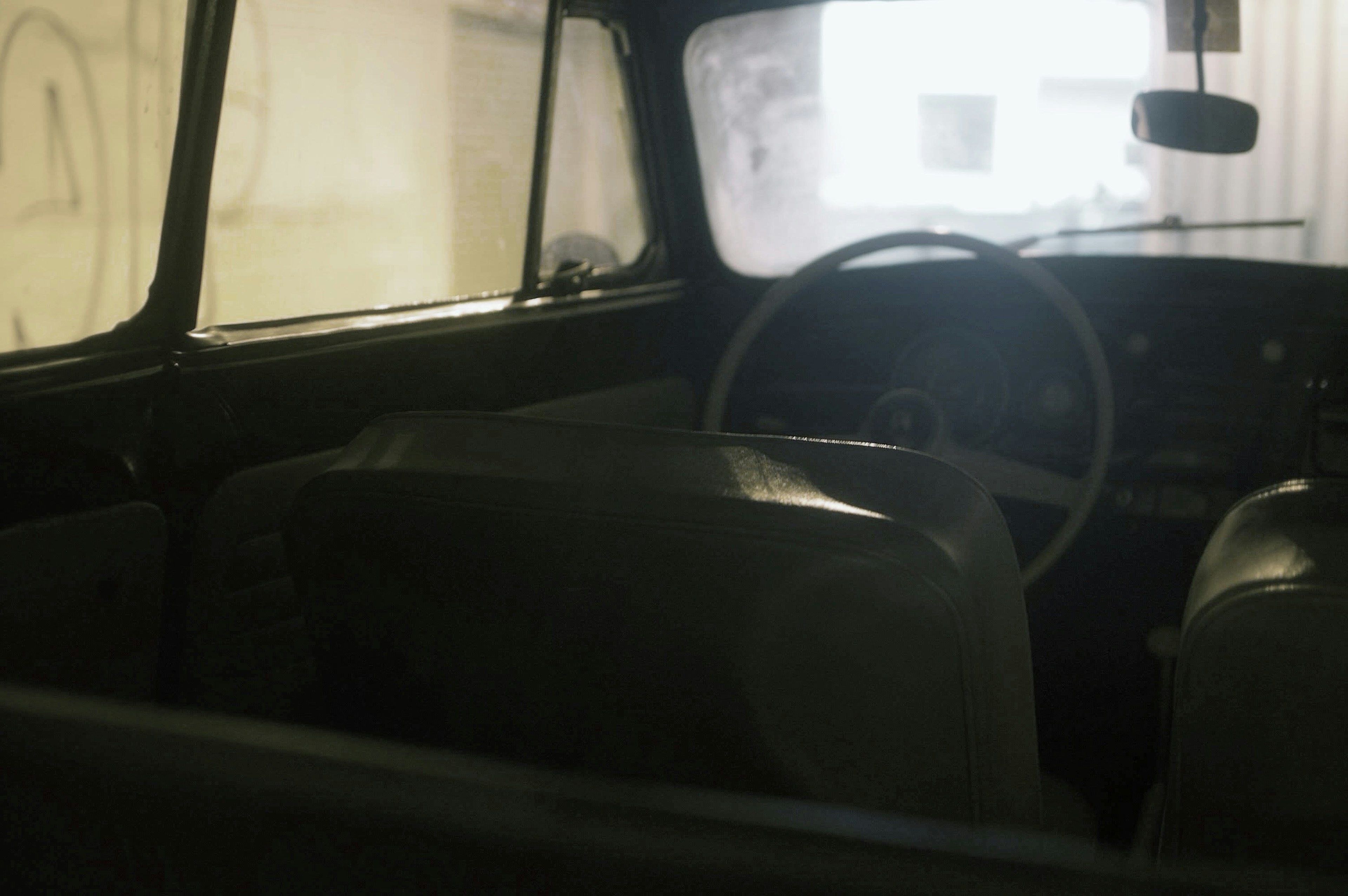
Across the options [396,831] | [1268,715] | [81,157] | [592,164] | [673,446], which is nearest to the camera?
[396,831]

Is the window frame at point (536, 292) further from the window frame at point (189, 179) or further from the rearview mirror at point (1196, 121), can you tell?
the rearview mirror at point (1196, 121)

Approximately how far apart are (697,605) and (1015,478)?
1854mm

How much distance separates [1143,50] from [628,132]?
1251 mm

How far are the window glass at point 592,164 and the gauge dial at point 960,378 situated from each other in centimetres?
82

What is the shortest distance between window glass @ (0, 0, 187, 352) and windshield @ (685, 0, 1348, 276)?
1538mm

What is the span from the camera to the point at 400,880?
58 cm

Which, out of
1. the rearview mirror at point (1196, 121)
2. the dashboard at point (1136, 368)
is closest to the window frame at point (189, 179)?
the dashboard at point (1136, 368)

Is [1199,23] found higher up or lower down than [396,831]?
higher up

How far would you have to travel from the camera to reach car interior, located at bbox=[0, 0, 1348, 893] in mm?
607

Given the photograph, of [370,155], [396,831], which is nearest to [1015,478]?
[370,155]

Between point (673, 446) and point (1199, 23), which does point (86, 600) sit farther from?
point (1199, 23)

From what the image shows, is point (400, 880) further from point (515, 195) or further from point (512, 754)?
point (515, 195)

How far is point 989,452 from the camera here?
2.80 metres

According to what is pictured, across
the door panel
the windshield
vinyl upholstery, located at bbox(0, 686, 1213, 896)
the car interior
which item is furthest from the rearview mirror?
vinyl upholstery, located at bbox(0, 686, 1213, 896)
